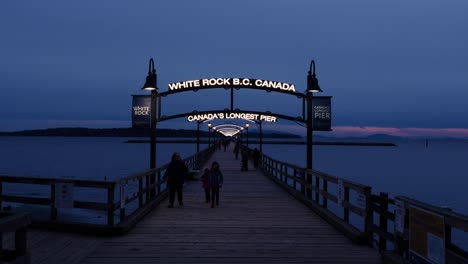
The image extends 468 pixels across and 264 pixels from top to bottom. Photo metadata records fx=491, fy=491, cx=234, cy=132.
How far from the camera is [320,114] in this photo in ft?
54.6

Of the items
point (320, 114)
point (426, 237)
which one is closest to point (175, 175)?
point (320, 114)

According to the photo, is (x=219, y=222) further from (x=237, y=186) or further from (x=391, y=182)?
(x=391, y=182)

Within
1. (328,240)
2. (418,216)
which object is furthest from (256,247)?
(418,216)

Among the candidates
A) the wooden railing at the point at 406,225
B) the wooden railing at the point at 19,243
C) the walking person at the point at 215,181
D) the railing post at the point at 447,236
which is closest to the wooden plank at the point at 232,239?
the walking person at the point at 215,181

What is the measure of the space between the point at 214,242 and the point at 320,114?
895 cm

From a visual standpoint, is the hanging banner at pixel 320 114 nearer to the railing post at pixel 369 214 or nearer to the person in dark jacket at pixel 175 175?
the person in dark jacket at pixel 175 175

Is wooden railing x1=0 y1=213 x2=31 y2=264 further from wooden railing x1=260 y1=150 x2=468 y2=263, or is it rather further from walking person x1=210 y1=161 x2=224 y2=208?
walking person x1=210 y1=161 x2=224 y2=208

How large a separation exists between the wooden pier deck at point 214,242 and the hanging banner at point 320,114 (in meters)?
4.50

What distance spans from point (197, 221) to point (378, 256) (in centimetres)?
457

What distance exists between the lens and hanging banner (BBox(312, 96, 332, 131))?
16562 millimetres

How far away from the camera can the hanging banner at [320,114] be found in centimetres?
1656

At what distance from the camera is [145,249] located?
810 cm

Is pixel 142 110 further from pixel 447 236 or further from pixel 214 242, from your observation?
pixel 447 236

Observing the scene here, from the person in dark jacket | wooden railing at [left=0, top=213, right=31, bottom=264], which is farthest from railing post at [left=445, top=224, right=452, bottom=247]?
A: the person in dark jacket
